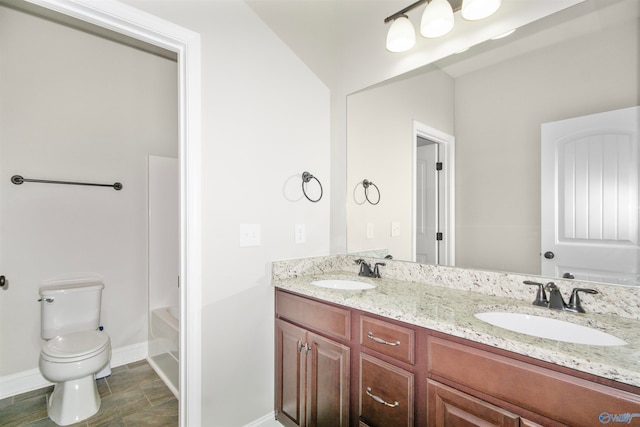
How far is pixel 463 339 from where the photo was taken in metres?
1.01

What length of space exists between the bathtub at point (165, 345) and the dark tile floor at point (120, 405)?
0.24 ft

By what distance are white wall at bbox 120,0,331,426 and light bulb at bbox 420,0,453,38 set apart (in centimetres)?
79

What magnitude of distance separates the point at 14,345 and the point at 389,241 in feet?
9.08

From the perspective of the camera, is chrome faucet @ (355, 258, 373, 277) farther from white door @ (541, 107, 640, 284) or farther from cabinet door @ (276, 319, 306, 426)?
white door @ (541, 107, 640, 284)

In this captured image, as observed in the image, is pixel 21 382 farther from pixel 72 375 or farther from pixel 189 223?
pixel 189 223

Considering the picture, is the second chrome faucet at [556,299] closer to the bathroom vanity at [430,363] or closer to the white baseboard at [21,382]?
the bathroom vanity at [430,363]

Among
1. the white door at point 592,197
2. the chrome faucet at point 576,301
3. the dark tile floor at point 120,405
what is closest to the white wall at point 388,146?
the white door at point 592,197

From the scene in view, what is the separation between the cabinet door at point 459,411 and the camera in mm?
912

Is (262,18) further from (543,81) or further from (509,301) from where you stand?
(509,301)

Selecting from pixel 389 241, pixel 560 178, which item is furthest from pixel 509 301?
pixel 389 241

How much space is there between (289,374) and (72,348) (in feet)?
4.81

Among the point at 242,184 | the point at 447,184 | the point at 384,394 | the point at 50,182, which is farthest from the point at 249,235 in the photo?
the point at 50,182

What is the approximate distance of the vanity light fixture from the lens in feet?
4.55

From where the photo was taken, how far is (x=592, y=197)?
47.1 inches
